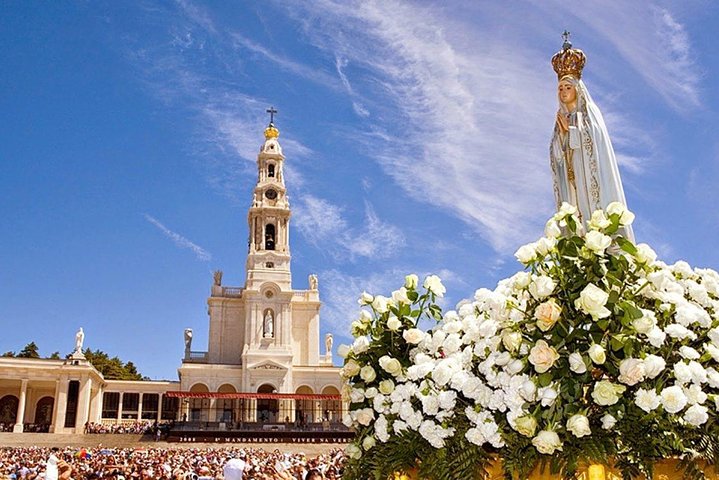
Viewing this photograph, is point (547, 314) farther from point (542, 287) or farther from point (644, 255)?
point (644, 255)

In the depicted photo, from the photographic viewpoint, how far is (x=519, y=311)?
446 centimetres

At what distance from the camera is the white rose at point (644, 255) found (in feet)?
15.0

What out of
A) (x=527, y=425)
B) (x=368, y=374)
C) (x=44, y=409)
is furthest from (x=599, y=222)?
(x=44, y=409)

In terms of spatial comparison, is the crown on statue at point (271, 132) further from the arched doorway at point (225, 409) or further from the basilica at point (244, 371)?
the arched doorway at point (225, 409)

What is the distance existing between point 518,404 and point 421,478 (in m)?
1.15

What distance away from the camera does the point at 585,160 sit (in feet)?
31.1

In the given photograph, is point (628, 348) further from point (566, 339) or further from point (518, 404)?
point (518, 404)

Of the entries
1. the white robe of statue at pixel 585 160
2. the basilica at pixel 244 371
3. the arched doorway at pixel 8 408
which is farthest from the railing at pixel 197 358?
the white robe of statue at pixel 585 160

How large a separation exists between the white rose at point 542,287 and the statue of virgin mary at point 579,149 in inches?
207

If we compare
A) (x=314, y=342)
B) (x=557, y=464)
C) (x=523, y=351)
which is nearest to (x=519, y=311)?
(x=523, y=351)

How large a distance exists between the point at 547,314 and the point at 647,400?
2.59 feet

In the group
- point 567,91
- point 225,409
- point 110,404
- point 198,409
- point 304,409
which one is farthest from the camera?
point 110,404

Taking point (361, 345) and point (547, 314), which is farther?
point (361, 345)

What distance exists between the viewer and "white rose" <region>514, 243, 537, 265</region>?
4656 millimetres
